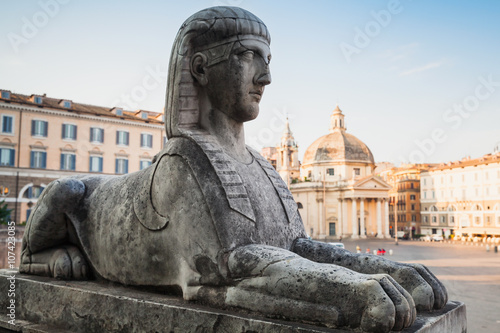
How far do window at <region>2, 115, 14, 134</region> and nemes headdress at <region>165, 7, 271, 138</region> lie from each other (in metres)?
31.2

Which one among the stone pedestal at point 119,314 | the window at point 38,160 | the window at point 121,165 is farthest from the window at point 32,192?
the stone pedestal at point 119,314

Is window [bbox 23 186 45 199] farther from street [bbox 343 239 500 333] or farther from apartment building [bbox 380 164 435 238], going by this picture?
apartment building [bbox 380 164 435 238]

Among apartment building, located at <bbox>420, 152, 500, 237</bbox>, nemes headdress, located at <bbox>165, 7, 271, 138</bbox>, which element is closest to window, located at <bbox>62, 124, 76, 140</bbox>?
nemes headdress, located at <bbox>165, 7, 271, 138</bbox>

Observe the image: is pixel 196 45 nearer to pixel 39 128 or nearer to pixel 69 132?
pixel 39 128

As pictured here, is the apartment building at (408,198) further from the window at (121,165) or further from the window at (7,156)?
the window at (7,156)

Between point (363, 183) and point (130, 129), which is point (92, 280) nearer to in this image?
point (130, 129)

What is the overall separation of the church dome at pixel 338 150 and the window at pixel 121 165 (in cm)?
3257

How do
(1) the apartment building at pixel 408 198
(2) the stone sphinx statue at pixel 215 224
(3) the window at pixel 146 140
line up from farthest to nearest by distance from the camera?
1. (1) the apartment building at pixel 408 198
2. (3) the window at pixel 146 140
3. (2) the stone sphinx statue at pixel 215 224

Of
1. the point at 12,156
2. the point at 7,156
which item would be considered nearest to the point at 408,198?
the point at 12,156

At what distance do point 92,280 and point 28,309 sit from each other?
467 millimetres

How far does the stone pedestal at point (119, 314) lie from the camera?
229 cm

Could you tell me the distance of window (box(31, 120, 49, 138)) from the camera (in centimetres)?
3141

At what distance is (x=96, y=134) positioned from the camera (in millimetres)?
33750

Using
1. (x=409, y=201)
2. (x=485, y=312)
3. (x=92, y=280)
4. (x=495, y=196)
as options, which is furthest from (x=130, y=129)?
(x=409, y=201)
